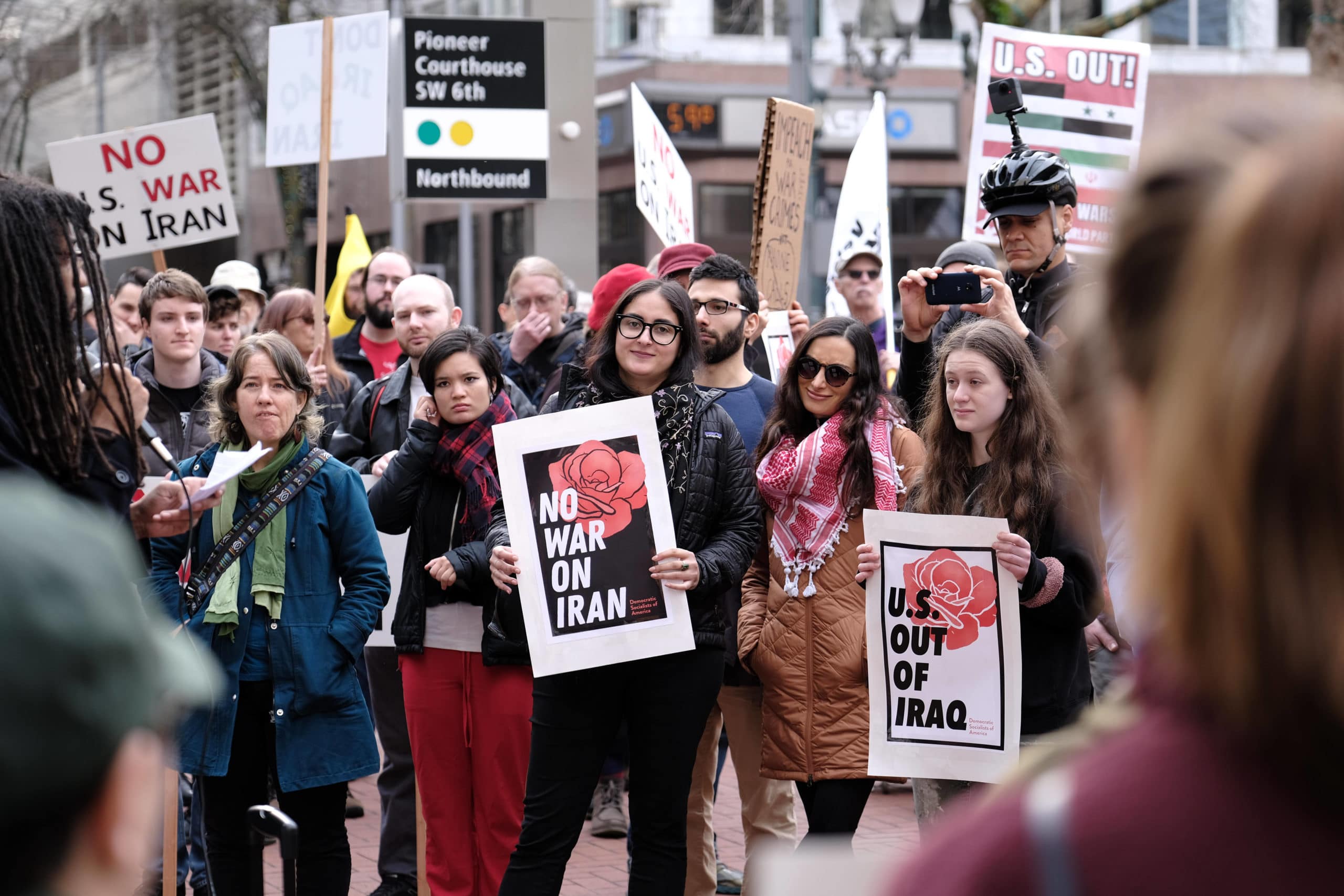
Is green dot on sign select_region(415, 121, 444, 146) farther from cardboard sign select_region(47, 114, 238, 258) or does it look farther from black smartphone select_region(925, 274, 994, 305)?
black smartphone select_region(925, 274, 994, 305)

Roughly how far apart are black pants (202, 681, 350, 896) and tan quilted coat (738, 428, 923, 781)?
1.34 m

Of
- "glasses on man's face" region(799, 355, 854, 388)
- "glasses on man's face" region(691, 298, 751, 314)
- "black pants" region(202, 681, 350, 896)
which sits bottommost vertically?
"black pants" region(202, 681, 350, 896)

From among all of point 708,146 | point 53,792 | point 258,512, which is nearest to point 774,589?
point 258,512

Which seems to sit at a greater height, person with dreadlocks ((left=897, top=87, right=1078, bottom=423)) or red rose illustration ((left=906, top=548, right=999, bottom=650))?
person with dreadlocks ((left=897, top=87, right=1078, bottom=423))

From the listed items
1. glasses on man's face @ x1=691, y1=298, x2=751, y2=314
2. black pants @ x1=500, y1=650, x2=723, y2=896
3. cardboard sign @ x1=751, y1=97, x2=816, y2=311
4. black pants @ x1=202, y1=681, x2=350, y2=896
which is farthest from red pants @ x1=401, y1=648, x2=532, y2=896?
cardboard sign @ x1=751, y1=97, x2=816, y2=311

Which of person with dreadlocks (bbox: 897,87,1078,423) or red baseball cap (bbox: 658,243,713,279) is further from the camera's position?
red baseball cap (bbox: 658,243,713,279)

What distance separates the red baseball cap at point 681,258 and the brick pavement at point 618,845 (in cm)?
238

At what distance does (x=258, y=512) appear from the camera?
4586mm

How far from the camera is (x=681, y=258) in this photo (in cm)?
602

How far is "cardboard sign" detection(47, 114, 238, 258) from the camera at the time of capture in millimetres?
7902

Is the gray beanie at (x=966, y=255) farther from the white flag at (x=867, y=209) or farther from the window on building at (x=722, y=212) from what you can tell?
the window on building at (x=722, y=212)

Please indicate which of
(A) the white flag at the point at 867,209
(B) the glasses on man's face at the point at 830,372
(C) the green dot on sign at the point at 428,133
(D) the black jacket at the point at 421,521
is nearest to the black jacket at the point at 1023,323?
(B) the glasses on man's face at the point at 830,372

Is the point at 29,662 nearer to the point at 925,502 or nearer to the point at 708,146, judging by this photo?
the point at 925,502

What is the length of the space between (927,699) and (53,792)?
11.1 feet
